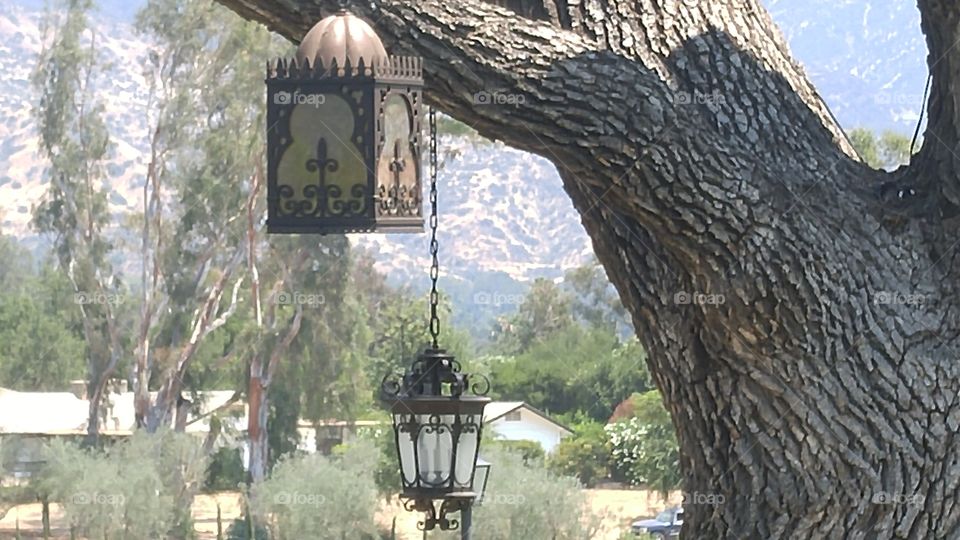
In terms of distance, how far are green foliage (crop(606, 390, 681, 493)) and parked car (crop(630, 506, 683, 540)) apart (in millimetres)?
663

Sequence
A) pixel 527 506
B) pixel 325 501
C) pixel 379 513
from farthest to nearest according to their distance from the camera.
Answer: pixel 379 513 → pixel 325 501 → pixel 527 506

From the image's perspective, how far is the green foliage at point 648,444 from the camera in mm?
14383

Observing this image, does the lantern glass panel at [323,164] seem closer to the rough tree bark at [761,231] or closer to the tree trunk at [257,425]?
the rough tree bark at [761,231]

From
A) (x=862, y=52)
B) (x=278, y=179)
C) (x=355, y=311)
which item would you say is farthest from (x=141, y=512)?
(x=862, y=52)

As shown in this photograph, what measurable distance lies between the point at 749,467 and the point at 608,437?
13.4 metres

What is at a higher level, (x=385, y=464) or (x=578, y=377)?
(x=578, y=377)

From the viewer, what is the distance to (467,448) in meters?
3.01

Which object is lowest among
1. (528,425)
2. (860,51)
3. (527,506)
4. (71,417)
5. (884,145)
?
(527,506)

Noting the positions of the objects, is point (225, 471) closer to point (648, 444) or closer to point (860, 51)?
point (648, 444)

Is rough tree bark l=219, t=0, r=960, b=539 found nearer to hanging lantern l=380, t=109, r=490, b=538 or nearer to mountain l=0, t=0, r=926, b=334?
hanging lantern l=380, t=109, r=490, b=538

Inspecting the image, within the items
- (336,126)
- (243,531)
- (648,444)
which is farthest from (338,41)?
(648,444)

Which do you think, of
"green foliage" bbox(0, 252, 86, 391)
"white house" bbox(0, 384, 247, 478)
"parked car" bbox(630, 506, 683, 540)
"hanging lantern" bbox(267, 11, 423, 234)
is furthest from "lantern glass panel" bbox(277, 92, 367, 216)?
"green foliage" bbox(0, 252, 86, 391)

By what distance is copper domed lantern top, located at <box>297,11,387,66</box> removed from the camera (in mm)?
1979

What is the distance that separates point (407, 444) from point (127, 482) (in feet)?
36.2
